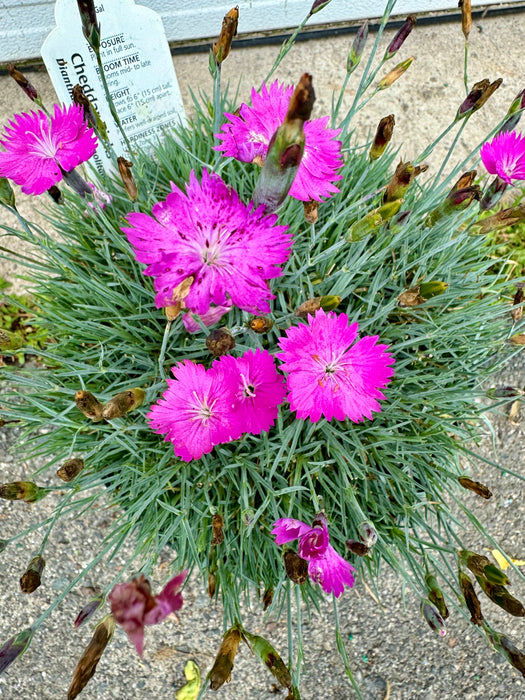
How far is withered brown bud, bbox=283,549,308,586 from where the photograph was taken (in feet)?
2.13

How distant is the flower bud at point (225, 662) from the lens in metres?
0.61

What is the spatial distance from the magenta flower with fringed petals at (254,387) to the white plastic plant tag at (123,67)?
22.0 inches

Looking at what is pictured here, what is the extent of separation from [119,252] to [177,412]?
0.43 m

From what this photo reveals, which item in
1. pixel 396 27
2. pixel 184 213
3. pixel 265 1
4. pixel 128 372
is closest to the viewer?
pixel 184 213

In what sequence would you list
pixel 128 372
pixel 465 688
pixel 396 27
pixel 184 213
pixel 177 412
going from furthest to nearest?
pixel 396 27 < pixel 465 688 < pixel 128 372 < pixel 177 412 < pixel 184 213

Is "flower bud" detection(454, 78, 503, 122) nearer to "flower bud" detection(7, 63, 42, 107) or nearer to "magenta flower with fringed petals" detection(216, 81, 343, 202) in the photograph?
"magenta flower with fringed petals" detection(216, 81, 343, 202)

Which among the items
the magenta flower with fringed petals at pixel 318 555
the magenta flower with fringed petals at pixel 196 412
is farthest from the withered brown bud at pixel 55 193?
the magenta flower with fringed petals at pixel 318 555

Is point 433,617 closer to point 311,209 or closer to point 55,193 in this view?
point 311,209

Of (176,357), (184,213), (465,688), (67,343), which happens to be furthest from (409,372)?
(465,688)

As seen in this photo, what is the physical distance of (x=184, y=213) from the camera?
628 millimetres

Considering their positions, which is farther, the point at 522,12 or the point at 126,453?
the point at 522,12

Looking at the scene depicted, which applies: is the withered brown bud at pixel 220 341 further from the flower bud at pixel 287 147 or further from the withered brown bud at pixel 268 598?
the withered brown bud at pixel 268 598

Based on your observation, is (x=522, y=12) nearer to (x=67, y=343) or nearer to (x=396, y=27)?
(x=396, y=27)

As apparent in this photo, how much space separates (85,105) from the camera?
0.72 metres
